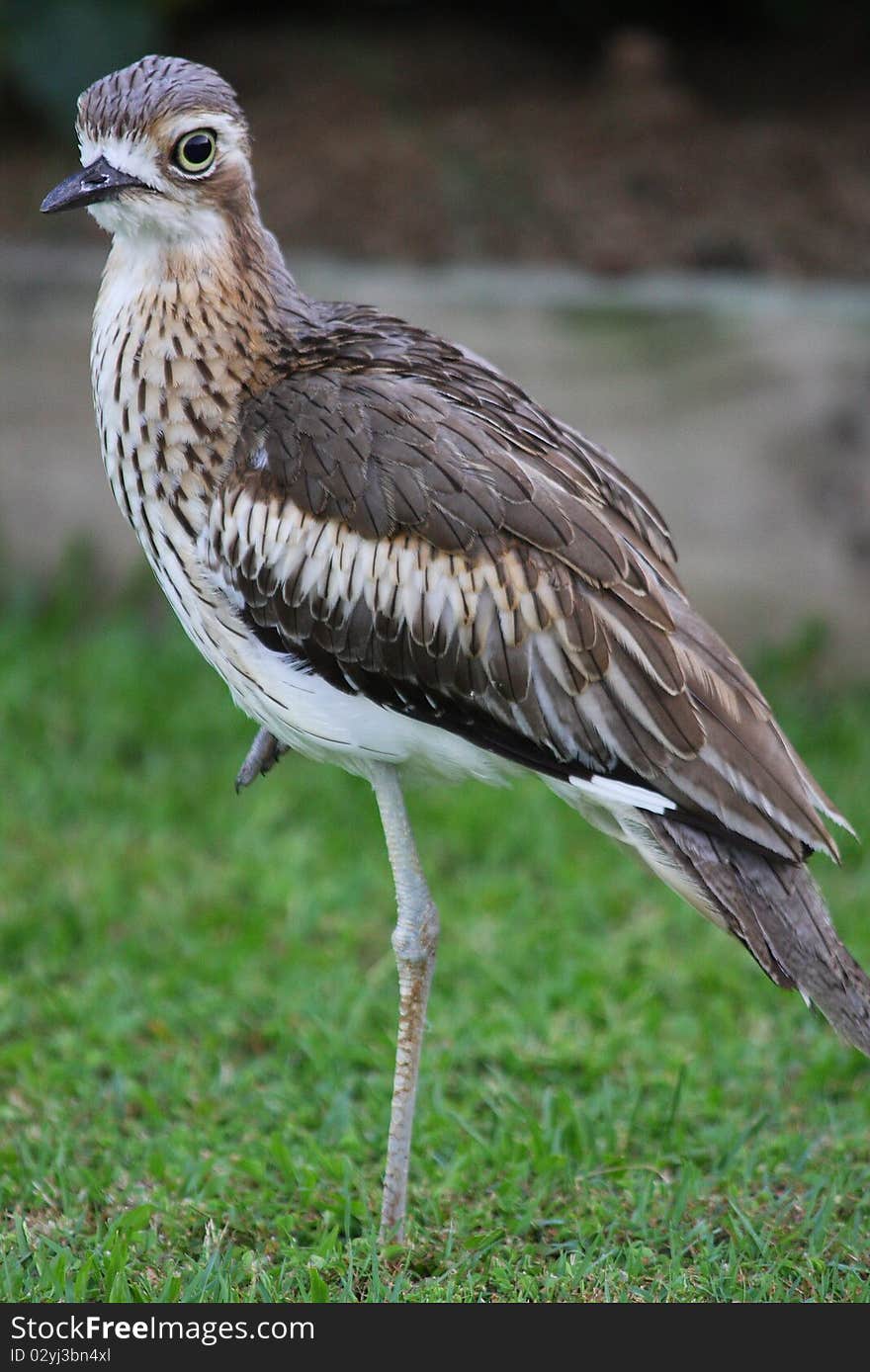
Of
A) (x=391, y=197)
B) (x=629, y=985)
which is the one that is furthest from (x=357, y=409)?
(x=391, y=197)

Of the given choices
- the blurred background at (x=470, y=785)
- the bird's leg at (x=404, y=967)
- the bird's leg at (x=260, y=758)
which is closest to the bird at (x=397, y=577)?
the bird's leg at (x=404, y=967)

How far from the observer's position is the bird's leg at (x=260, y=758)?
3799mm

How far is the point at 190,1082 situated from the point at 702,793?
1645 millimetres

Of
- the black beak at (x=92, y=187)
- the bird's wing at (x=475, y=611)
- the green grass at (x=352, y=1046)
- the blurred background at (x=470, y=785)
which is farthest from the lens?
the blurred background at (x=470, y=785)

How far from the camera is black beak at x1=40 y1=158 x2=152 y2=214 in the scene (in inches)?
123

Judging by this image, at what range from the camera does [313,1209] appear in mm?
3596

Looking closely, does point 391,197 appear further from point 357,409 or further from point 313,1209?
point 313,1209

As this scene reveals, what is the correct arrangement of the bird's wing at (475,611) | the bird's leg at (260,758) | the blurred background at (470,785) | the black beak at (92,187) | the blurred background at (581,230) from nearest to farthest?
the black beak at (92,187), the bird's wing at (475,611), the blurred background at (470,785), the bird's leg at (260,758), the blurred background at (581,230)

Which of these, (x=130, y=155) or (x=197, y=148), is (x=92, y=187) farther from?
(x=197, y=148)

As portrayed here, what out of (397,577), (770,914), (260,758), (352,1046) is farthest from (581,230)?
(770,914)

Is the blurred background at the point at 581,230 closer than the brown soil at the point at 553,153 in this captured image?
Yes

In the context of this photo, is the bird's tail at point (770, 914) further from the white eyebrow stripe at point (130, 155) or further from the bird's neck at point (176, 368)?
the white eyebrow stripe at point (130, 155)

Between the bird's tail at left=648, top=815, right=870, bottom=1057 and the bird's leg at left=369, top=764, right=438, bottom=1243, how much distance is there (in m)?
0.55

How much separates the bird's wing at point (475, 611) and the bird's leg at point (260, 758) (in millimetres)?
546
